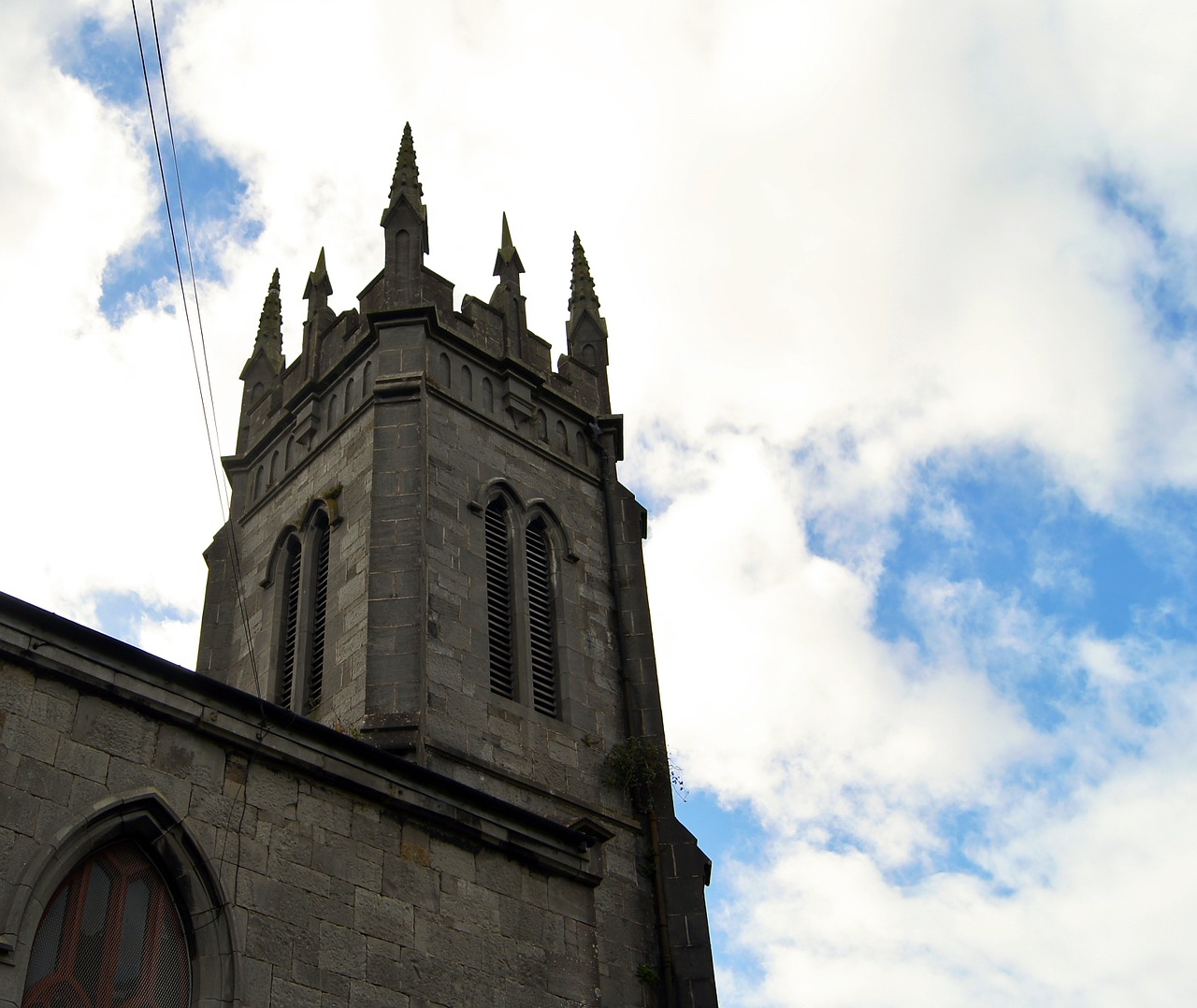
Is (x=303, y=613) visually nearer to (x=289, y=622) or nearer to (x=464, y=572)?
(x=289, y=622)

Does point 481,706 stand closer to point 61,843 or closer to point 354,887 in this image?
point 354,887

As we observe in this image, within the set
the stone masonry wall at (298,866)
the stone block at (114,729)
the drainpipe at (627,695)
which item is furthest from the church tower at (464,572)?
the stone block at (114,729)

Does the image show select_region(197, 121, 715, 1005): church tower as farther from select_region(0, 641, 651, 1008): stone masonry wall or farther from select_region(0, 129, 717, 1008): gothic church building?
select_region(0, 641, 651, 1008): stone masonry wall

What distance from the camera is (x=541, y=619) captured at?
75.0 feet

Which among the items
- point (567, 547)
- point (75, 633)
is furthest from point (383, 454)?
point (75, 633)

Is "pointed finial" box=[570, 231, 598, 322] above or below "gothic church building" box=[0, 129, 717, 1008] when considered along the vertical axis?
above

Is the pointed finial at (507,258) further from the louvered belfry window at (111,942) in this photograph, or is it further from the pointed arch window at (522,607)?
the louvered belfry window at (111,942)

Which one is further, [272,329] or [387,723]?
[272,329]

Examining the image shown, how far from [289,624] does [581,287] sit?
11.1 m

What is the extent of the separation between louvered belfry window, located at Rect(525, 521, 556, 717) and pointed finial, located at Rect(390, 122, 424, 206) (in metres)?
7.53

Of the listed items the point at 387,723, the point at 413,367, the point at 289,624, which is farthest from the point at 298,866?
the point at 413,367

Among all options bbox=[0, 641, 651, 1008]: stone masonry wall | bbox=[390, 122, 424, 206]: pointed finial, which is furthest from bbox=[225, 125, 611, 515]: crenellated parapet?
bbox=[0, 641, 651, 1008]: stone masonry wall

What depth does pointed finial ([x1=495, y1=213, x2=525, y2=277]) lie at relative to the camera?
28656mm

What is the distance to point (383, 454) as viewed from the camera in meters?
23.1
